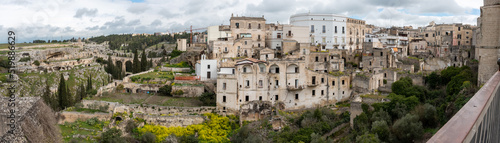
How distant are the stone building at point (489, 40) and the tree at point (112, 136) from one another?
24.4 m

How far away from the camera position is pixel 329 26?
5006 cm

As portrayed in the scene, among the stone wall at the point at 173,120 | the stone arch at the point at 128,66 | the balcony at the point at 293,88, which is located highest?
the stone arch at the point at 128,66

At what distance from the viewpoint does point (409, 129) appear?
69.0 feet

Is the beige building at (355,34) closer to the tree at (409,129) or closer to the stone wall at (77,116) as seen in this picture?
the tree at (409,129)

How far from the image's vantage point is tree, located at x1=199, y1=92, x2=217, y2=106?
35219 mm

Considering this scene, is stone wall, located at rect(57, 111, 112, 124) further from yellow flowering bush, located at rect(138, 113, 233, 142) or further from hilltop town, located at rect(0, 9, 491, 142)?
yellow flowering bush, located at rect(138, 113, 233, 142)

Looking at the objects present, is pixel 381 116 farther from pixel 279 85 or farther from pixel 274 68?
pixel 274 68

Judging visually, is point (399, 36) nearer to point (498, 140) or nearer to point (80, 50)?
point (498, 140)

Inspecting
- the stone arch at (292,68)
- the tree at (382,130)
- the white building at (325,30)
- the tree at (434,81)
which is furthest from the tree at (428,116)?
the white building at (325,30)

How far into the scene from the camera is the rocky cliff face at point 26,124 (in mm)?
12789

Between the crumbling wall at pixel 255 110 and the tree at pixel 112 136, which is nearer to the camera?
the tree at pixel 112 136

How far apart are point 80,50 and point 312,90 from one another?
62.4m

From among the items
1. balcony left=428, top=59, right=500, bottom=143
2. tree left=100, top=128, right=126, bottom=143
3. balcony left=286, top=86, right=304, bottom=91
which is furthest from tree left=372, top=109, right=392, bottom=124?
balcony left=428, top=59, right=500, bottom=143

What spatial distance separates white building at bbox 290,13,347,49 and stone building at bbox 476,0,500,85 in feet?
89.7
